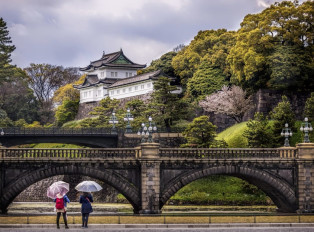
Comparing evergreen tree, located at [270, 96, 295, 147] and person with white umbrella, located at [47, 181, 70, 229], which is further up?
evergreen tree, located at [270, 96, 295, 147]

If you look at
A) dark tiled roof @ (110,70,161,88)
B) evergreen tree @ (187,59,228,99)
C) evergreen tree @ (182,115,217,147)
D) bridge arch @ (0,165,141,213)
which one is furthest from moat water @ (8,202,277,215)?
dark tiled roof @ (110,70,161,88)

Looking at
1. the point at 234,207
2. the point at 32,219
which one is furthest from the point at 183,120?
the point at 32,219

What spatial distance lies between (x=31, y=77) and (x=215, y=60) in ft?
190

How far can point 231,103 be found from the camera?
92.1 m

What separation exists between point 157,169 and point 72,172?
6589 millimetres

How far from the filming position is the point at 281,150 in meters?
58.9

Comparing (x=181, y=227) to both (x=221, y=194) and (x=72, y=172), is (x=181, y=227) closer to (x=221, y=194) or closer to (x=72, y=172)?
(x=72, y=172)

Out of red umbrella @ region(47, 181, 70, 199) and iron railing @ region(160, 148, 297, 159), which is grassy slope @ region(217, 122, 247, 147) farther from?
red umbrella @ region(47, 181, 70, 199)

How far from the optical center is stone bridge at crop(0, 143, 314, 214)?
185ft

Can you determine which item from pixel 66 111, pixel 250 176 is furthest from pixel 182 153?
pixel 66 111

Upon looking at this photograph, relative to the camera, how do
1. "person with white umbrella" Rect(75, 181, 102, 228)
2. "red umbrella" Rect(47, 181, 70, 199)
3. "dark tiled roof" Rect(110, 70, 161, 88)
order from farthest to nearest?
1. "dark tiled roof" Rect(110, 70, 161, 88)
2. "person with white umbrella" Rect(75, 181, 102, 228)
3. "red umbrella" Rect(47, 181, 70, 199)

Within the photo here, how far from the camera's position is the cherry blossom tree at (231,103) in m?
92.0

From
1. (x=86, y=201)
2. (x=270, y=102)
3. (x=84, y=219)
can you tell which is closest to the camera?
(x=86, y=201)

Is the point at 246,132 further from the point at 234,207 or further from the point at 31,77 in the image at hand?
the point at 31,77
